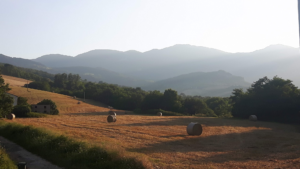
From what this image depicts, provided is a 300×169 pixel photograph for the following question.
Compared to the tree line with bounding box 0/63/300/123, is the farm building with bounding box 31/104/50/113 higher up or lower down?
lower down

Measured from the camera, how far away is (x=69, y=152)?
11.4m

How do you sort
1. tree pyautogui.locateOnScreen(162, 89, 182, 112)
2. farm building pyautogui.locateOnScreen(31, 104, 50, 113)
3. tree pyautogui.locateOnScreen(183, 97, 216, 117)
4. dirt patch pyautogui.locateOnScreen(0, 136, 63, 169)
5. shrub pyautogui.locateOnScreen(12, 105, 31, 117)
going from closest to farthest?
dirt patch pyautogui.locateOnScreen(0, 136, 63, 169)
shrub pyautogui.locateOnScreen(12, 105, 31, 117)
farm building pyautogui.locateOnScreen(31, 104, 50, 113)
tree pyautogui.locateOnScreen(162, 89, 182, 112)
tree pyautogui.locateOnScreen(183, 97, 216, 117)

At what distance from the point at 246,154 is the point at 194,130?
27.2 feet

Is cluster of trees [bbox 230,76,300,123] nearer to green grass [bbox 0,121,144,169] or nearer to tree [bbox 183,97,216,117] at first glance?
tree [bbox 183,97,216,117]

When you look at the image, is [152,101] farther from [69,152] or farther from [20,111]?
[69,152]

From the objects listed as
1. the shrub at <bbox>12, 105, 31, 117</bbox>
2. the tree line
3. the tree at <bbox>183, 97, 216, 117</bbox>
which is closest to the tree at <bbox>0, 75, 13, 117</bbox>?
the shrub at <bbox>12, 105, 31, 117</bbox>

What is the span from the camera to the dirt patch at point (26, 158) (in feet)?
34.7

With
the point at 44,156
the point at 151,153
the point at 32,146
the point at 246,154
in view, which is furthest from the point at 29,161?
the point at 246,154

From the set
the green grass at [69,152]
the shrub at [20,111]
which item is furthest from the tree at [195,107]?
the green grass at [69,152]

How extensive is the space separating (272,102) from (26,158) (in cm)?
3861

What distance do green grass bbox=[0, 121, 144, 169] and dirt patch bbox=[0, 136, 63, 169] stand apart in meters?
0.28

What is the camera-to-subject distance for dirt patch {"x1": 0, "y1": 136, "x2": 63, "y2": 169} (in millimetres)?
10562

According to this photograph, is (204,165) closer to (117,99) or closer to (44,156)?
(44,156)

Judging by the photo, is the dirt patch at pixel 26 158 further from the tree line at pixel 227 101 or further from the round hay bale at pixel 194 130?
the tree line at pixel 227 101
